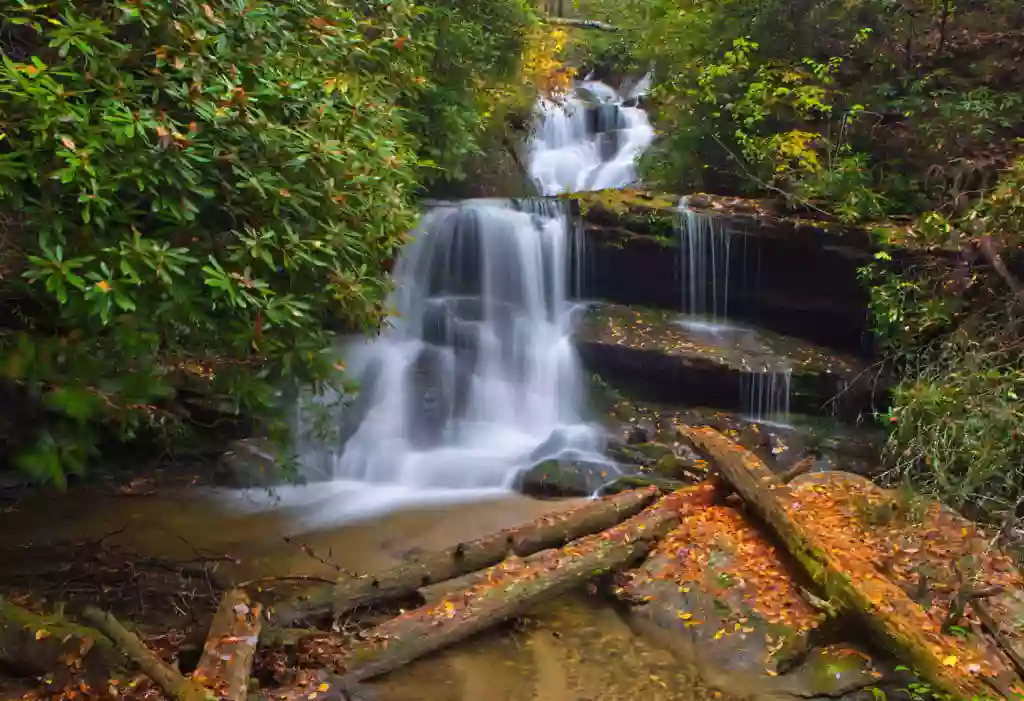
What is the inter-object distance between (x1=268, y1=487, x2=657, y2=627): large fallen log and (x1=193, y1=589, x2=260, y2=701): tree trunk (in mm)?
306

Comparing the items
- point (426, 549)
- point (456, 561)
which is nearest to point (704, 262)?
point (426, 549)

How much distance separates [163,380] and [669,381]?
7147 mm

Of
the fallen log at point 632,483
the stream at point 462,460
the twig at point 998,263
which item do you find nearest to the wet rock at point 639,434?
the stream at point 462,460

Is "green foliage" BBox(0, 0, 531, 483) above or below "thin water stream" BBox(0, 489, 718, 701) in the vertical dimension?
above

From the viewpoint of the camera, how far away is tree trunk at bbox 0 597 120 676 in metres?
4.05

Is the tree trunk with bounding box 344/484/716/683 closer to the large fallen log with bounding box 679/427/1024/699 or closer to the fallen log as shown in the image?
the large fallen log with bounding box 679/427/1024/699

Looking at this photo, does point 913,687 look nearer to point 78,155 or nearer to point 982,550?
point 982,550

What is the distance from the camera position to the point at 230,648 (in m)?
4.27

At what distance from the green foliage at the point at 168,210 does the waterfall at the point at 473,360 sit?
14.7 ft

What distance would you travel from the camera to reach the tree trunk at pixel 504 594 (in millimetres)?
4730

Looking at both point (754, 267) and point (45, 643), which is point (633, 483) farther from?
point (45, 643)

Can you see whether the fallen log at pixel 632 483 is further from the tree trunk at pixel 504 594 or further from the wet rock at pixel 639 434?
the tree trunk at pixel 504 594

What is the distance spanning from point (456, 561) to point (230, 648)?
6.15 ft

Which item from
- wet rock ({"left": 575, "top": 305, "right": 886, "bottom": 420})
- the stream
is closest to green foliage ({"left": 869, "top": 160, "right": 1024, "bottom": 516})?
wet rock ({"left": 575, "top": 305, "right": 886, "bottom": 420})
